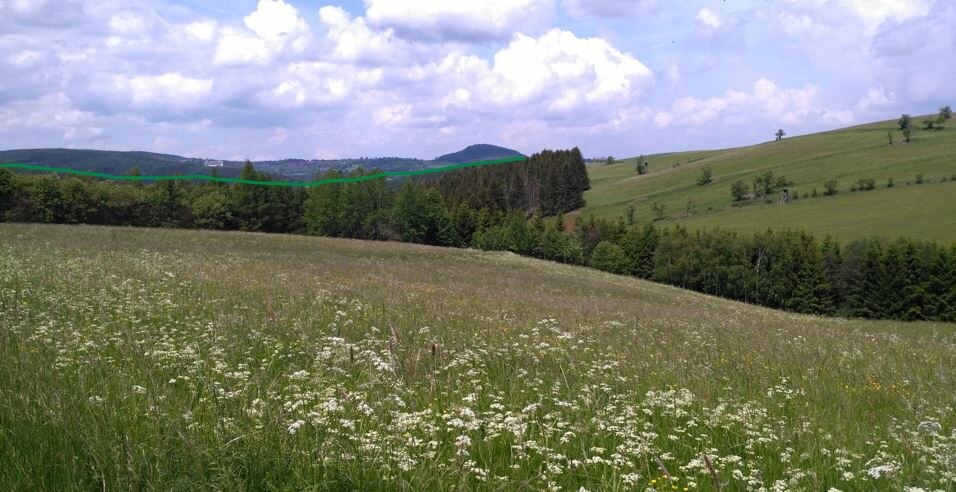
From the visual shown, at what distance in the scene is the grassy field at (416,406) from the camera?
11.6 ft

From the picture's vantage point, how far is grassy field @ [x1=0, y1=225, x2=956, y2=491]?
3.53 meters

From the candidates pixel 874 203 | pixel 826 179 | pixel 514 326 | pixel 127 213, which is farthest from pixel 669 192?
pixel 514 326

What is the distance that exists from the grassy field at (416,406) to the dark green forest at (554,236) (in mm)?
59342

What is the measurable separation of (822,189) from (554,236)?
66.6 m

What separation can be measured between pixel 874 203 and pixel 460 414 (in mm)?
138673

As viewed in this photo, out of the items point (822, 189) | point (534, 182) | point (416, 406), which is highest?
point (534, 182)

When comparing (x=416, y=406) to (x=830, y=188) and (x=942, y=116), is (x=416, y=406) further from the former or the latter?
(x=942, y=116)

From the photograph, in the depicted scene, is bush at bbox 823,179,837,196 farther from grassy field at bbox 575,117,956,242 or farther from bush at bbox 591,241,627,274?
bush at bbox 591,241,627,274

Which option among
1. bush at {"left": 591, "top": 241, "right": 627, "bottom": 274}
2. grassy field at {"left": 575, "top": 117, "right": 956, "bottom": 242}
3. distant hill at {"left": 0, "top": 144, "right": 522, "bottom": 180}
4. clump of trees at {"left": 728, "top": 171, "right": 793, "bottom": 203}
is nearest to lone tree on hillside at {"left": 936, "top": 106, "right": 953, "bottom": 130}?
grassy field at {"left": 575, "top": 117, "right": 956, "bottom": 242}

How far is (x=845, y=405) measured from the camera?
20.9 ft

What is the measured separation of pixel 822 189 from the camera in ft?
451

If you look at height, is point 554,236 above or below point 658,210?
below

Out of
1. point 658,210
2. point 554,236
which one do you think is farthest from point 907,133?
point 554,236

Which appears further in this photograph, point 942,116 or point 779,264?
point 942,116
